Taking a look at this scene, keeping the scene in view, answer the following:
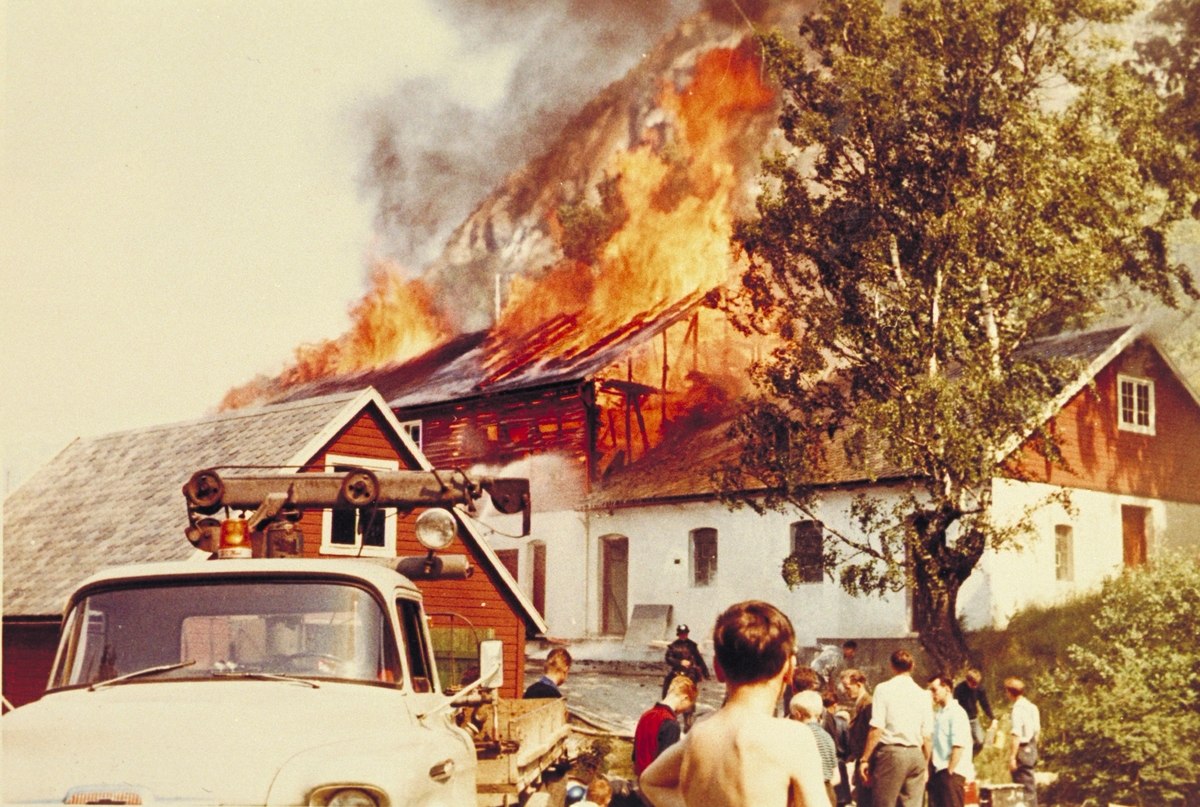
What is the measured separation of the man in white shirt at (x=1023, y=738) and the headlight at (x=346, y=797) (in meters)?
9.22

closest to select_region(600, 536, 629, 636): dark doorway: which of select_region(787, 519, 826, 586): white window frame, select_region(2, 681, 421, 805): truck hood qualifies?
select_region(787, 519, 826, 586): white window frame

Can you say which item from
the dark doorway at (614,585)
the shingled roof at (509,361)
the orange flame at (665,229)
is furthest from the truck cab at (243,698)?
the orange flame at (665,229)

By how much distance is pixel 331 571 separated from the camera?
5.91 metres

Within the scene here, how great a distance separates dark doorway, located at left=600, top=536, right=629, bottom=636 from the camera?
20094mm

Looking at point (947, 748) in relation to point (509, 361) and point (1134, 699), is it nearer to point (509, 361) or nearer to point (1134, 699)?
point (1134, 699)

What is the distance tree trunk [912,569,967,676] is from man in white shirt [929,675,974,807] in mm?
5476

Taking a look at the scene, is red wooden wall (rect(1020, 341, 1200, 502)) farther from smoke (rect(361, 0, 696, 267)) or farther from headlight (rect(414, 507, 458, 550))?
headlight (rect(414, 507, 458, 550))

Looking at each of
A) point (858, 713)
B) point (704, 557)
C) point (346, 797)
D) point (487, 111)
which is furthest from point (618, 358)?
point (346, 797)

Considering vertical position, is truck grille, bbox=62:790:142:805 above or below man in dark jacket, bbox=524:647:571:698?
below

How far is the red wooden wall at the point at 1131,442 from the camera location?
18469 mm

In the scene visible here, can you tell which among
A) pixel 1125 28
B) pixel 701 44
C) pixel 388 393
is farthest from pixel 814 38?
pixel 388 393

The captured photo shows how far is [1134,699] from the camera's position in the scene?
14.3m

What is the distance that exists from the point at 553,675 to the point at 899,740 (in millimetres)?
2323

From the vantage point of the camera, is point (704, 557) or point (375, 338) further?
point (704, 557)
